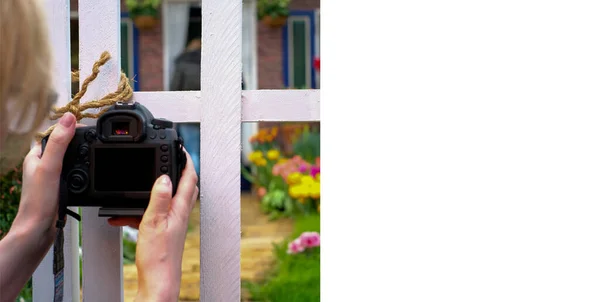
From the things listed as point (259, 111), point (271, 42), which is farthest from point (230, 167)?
point (271, 42)

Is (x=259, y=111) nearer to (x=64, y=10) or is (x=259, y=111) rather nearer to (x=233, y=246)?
(x=233, y=246)

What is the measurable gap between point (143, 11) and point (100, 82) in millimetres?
5002

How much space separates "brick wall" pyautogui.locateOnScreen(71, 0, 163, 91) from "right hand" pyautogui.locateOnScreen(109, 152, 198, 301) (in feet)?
17.8

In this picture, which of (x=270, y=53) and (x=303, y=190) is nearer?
(x=303, y=190)

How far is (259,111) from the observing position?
95 cm

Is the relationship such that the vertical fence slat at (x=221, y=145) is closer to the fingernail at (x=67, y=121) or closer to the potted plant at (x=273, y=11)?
the fingernail at (x=67, y=121)

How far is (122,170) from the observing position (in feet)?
2.70

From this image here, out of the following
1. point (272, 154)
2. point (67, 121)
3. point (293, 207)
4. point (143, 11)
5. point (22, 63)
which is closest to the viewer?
point (22, 63)

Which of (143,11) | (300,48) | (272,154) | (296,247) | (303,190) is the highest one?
(143,11)

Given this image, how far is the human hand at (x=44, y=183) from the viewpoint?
81cm

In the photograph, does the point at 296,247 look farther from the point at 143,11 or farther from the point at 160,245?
the point at 143,11

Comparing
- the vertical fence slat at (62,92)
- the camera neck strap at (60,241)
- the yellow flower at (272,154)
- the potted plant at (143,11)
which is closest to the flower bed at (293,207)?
the yellow flower at (272,154)

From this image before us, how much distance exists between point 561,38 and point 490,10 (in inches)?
3.7

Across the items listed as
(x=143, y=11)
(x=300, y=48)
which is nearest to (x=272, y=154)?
(x=300, y=48)
